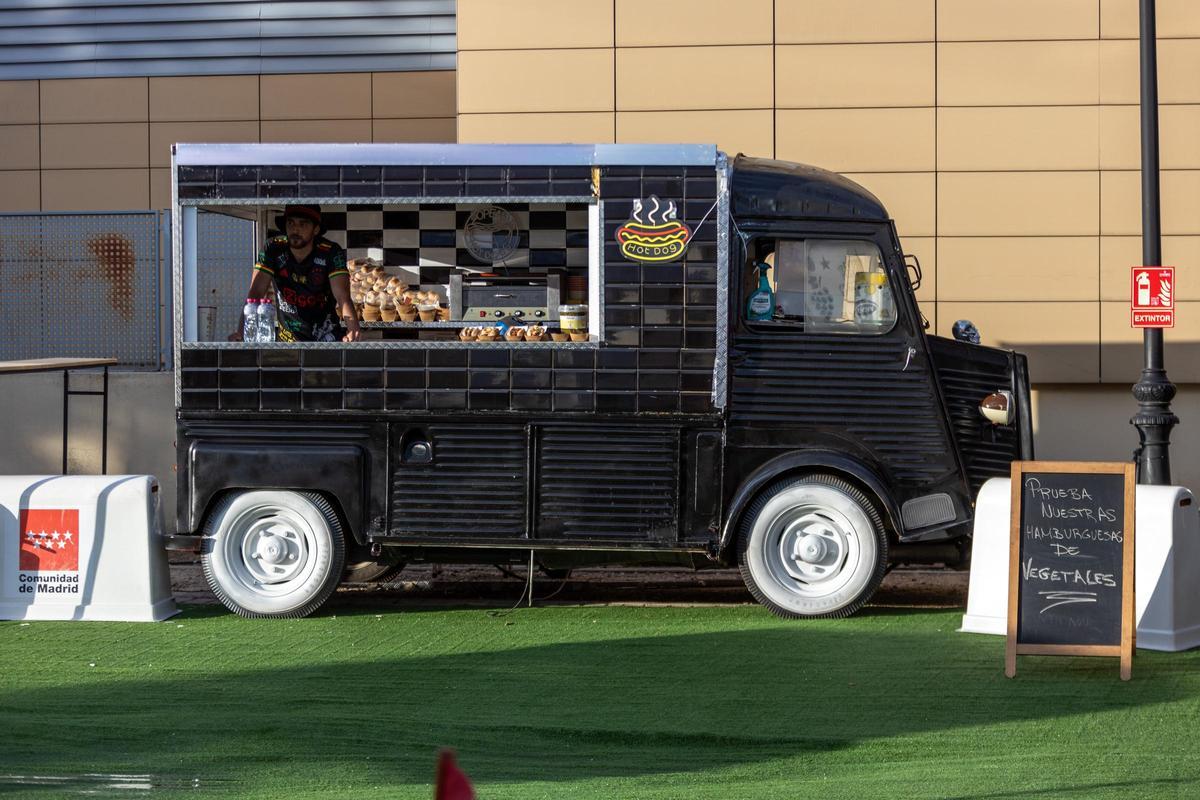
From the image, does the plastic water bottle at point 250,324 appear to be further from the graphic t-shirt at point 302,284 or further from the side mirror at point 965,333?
the side mirror at point 965,333

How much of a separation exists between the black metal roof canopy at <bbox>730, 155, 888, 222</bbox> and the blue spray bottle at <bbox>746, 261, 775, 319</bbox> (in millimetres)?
421

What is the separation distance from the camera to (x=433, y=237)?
11.1 m

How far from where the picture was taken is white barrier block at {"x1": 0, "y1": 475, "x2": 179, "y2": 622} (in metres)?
9.01

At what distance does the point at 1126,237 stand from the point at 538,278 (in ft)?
19.3

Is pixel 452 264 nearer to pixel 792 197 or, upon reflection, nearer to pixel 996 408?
pixel 792 197

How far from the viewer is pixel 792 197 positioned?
8.91 m

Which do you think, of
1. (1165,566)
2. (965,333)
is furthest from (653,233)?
(1165,566)

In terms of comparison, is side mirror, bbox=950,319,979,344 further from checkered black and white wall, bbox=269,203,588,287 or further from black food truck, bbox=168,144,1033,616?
checkered black and white wall, bbox=269,203,588,287

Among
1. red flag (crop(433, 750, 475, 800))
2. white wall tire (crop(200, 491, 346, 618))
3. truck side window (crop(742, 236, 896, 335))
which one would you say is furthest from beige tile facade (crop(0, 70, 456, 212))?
red flag (crop(433, 750, 475, 800))

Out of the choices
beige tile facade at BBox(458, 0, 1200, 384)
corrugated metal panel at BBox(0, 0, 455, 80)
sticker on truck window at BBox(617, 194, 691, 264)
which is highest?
corrugated metal panel at BBox(0, 0, 455, 80)

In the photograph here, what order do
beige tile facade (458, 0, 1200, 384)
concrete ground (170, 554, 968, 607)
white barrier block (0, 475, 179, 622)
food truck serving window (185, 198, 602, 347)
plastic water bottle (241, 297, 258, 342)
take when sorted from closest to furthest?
white barrier block (0, 475, 179, 622), plastic water bottle (241, 297, 258, 342), concrete ground (170, 554, 968, 607), food truck serving window (185, 198, 602, 347), beige tile facade (458, 0, 1200, 384)

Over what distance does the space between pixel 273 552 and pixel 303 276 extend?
1.81 m

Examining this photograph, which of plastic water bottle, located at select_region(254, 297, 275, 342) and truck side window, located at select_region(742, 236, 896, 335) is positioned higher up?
truck side window, located at select_region(742, 236, 896, 335)

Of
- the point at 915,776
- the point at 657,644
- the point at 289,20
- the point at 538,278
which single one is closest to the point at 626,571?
the point at 538,278
